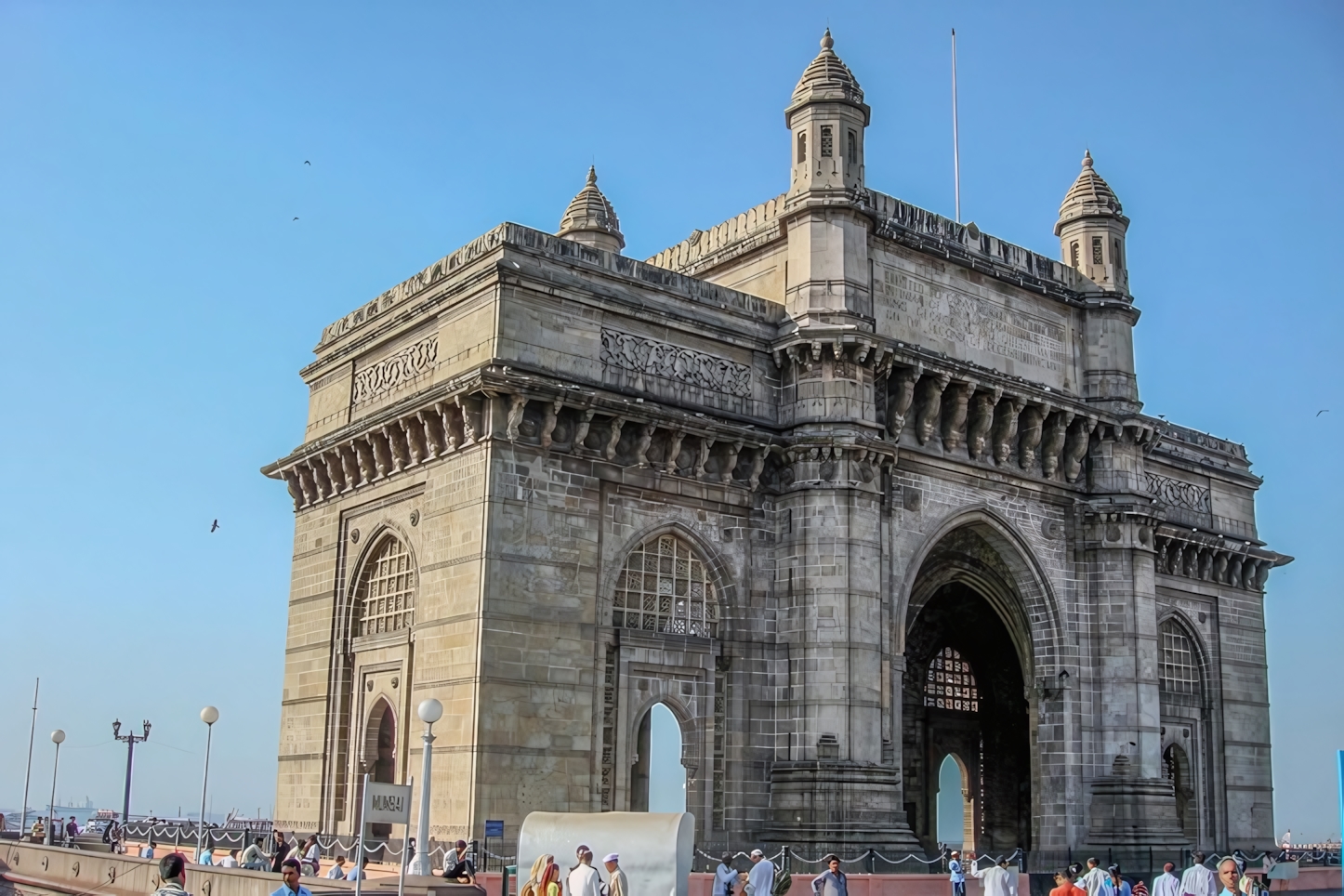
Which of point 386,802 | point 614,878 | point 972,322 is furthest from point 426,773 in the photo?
point 972,322

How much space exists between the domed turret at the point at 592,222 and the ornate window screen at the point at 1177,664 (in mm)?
18062

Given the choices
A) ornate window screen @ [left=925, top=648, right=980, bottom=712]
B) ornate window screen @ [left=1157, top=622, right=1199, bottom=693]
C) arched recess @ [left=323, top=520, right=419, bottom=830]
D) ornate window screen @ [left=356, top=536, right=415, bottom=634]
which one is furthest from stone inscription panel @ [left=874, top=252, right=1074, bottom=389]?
arched recess @ [left=323, top=520, right=419, bottom=830]

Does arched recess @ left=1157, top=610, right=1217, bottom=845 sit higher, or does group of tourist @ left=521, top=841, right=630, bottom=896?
arched recess @ left=1157, top=610, right=1217, bottom=845

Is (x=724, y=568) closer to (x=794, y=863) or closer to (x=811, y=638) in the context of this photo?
(x=811, y=638)

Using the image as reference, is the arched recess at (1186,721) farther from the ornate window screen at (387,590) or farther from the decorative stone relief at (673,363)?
the ornate window screen at (387,590)

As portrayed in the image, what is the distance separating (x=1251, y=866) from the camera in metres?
35.9

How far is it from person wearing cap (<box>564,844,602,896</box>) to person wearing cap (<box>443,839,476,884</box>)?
2.74 m

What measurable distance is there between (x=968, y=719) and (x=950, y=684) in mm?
1156

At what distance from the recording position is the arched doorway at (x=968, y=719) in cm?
3806

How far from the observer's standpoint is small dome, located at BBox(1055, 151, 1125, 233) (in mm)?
35594

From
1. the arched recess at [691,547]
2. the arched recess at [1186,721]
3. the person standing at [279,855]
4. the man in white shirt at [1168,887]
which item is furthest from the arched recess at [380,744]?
the arched recess at [1186,721]

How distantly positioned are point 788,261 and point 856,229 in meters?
1.54

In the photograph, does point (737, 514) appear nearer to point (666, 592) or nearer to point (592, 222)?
point (666, 592)

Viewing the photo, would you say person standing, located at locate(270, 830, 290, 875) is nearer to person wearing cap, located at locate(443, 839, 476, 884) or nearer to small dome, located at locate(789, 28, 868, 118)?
person wearing cap, located at locate(443, 839, 476, 884)
